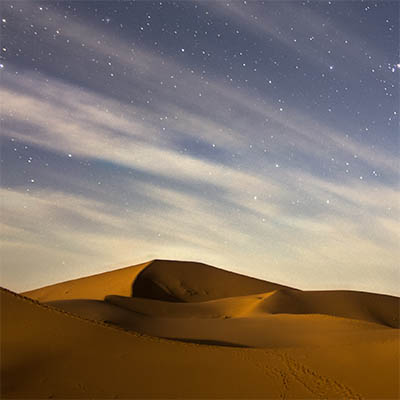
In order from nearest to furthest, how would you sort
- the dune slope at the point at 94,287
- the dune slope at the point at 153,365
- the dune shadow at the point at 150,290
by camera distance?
the dune slope at the point at 153,365
the dune shadow at the point at 150,290
the dune slope at the point at 94,287

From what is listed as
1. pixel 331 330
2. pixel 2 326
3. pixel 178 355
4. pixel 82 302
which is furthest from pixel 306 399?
pixel 82 302

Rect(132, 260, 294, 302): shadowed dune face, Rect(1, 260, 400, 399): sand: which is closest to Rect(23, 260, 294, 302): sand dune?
Rect(132, 260, 294, 302): shadowed dune face

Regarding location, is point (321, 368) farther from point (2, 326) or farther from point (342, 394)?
point (2, 326)

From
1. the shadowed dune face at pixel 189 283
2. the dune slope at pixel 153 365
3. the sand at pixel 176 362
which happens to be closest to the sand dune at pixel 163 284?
the shadowed dune face at pixel 189 283

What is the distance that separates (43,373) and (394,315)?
29.3m

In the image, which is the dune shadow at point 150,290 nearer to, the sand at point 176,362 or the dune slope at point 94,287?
the dune slope at point 94,287

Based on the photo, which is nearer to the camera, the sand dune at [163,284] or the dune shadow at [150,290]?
the dune shadow at [150,290]

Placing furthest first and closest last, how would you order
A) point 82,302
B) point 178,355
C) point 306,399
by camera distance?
point 82,302, point 178,355, point 306,399

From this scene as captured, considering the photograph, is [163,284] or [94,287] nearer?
[163,284]

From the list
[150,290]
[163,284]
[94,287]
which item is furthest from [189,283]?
[94,287]

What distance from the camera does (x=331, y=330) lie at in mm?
15102

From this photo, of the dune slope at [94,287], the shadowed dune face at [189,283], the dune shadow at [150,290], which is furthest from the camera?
the dune slope at [94,287]

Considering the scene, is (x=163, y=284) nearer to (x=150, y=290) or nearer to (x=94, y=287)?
(x=150, y=290)

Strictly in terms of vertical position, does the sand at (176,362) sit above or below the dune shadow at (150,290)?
below
